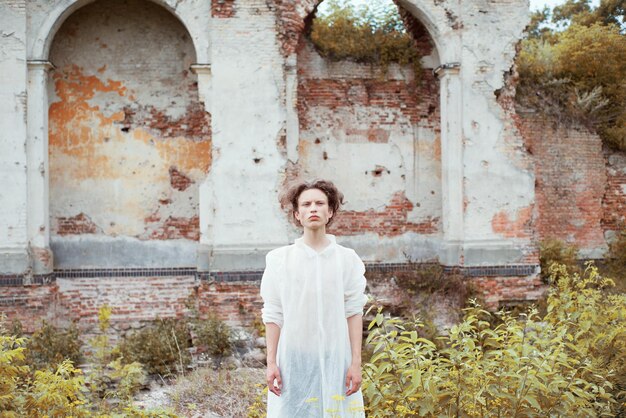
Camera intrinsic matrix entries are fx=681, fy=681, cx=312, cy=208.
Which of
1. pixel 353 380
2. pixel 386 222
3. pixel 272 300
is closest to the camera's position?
pixel 353 380

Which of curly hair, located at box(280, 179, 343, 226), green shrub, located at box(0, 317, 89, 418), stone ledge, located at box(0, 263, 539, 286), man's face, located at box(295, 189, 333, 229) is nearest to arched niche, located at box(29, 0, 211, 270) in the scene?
stone ledge, located at box(0, 263, 539, 286)

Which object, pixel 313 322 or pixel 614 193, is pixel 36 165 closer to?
pixel 313 322

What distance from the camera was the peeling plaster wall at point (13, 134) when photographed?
899 cm

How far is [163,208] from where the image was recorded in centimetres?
1027

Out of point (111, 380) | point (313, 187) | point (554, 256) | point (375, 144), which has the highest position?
point (375, 144)

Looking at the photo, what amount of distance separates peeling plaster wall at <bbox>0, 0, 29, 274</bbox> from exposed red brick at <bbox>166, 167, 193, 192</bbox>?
6.89ft

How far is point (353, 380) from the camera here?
11.5 feet

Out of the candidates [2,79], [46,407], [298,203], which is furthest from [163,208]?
[298,203]

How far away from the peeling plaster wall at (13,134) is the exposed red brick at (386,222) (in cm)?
442

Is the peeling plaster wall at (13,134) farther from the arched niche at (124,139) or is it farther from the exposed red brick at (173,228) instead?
the exposed red brick at (173,228)

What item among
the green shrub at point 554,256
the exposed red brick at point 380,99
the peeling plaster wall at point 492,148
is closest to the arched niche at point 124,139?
the exposed red brick at point 380,99

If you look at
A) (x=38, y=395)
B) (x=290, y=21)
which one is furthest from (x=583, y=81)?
(x=38, y=395)

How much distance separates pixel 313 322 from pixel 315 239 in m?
0.44

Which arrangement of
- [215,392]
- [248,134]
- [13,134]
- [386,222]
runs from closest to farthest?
[215,392] < [13,134] < [248,134] < [386,222]
